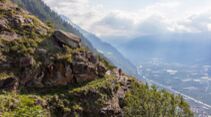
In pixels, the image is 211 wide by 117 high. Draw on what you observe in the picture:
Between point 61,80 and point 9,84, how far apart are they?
942 cm

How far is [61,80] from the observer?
238ft

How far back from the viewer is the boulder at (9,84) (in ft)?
216

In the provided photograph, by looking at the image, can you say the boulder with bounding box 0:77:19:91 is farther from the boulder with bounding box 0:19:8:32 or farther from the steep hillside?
the boulder with bounding box 0:19:8:32

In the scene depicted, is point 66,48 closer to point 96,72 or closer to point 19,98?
point 96,72

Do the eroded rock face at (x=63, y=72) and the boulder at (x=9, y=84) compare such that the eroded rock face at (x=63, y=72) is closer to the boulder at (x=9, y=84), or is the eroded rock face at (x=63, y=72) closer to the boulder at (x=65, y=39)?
the boulder at (x=9, y=84)

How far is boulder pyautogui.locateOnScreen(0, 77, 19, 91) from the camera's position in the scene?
6594 centimetres

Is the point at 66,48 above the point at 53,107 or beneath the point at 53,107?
above

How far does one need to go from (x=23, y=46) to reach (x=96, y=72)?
13.6 meters

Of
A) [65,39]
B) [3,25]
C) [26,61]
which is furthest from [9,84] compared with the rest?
[65,39]

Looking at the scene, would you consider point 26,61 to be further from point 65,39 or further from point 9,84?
point 65,39

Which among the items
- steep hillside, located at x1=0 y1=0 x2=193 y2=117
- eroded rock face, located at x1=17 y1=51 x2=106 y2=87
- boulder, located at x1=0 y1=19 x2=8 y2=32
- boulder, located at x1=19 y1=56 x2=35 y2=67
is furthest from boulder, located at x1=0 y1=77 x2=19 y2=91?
boulder, located at x1=0 y1=19 x2=8 y2=32

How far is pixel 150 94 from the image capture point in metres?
72.5

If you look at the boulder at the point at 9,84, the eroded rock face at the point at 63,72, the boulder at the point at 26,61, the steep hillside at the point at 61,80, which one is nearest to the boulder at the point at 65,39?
the steep hillside at the point at 61,80

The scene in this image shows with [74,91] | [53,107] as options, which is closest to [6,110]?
[53,107]
